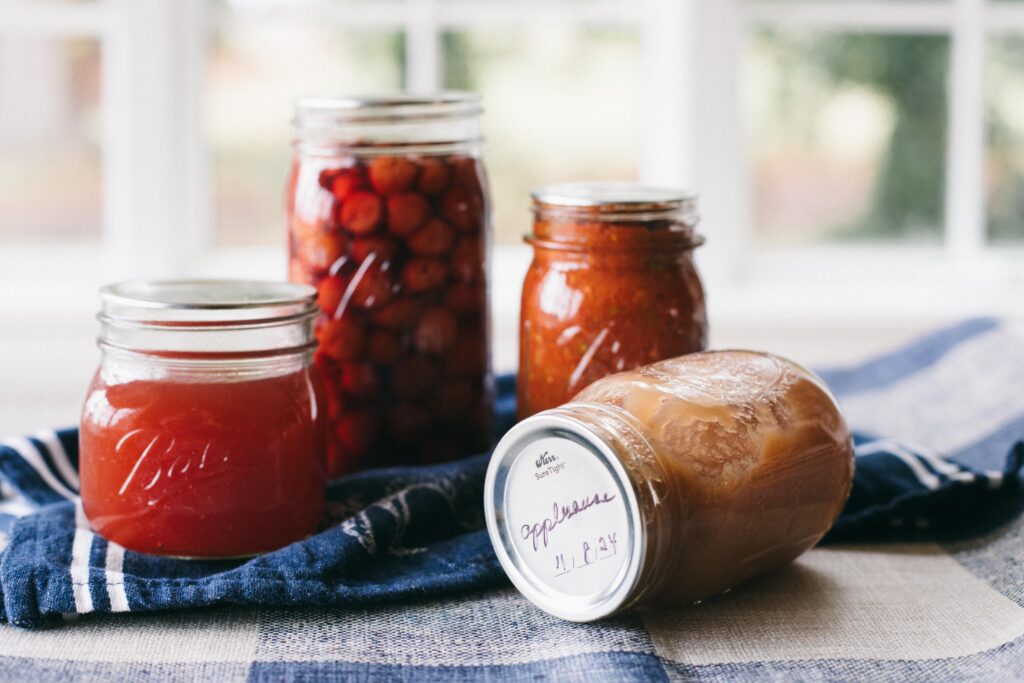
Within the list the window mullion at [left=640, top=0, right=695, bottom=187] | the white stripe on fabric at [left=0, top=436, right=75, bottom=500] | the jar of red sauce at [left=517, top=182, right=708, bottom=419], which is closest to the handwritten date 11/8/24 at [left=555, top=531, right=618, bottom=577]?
the jar of red sauce at [left=517, top=182, right=708, bottom=419]

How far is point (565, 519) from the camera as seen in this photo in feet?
2.44

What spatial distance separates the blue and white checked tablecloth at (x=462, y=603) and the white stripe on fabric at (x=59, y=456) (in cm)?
2

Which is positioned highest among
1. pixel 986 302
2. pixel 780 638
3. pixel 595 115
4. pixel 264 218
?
pixel 595 115

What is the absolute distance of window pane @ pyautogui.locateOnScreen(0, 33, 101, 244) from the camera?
178 centimetres

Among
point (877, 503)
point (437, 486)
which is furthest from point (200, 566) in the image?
point (877, 503)

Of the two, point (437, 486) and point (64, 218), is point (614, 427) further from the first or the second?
point (64, 218)

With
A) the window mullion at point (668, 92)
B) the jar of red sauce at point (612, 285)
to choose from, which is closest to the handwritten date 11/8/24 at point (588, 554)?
the jar of red sauce at point (612, 285)

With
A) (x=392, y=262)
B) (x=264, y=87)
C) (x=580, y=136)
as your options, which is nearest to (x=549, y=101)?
(x=580, y=136)

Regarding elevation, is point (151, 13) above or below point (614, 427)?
above

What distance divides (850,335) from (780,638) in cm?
109

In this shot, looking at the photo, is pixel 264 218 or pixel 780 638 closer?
pixel 780 638

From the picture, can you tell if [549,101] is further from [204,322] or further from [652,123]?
[204,322]

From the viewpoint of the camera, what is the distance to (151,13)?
1.67 m

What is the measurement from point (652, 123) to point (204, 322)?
116cm
